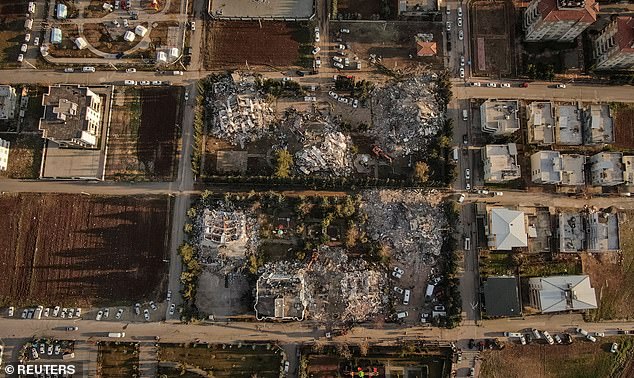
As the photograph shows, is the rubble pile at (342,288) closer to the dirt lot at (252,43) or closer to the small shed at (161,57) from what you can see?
the dirt lot at (252,43)

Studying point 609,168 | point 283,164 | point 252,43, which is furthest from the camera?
point 252,43

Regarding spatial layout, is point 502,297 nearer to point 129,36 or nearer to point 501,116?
point 501,116

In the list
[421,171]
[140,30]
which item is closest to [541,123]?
[421,171]

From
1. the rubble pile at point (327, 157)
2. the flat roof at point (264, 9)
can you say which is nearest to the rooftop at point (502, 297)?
the rubble pile at point (327, 157)

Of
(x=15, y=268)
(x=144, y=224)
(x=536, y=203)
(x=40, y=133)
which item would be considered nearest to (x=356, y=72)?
(x=536, y=203)

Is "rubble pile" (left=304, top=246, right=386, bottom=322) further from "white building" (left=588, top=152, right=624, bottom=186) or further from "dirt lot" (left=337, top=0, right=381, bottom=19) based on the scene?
"dirt lot" (left=337, top=0, right=381, bottom=19)

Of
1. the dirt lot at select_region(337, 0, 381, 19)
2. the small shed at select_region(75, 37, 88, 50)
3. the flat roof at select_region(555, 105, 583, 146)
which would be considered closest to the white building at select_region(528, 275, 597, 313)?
the flat roof at select_region(555, 105, 583, 146)
